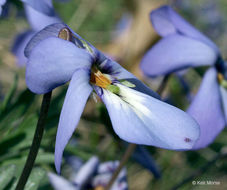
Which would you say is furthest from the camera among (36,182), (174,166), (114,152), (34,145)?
(174,166)

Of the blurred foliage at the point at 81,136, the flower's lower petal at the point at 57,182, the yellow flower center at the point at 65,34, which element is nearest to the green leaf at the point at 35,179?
the blurred foliage at the point at 81,136

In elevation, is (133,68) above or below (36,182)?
below

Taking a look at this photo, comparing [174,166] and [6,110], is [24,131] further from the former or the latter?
[174,166]

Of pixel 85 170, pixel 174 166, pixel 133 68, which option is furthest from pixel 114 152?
pixel 133 68

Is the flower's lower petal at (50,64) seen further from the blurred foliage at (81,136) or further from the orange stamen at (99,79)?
the blurred foliage at (81,136)

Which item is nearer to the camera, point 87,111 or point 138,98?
point 138,98

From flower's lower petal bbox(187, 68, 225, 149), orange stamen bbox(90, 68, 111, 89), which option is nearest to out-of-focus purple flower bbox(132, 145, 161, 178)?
flower's lower petal bbox(187, 68, 225, 149)

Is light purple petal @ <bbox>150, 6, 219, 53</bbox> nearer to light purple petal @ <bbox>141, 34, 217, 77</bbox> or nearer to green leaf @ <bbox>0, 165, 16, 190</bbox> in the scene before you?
light purple petal @ <bbox>141, 34, 217, 77</bbox>
